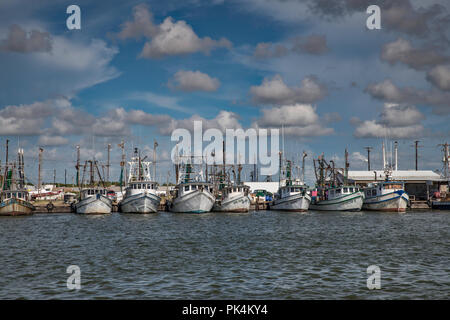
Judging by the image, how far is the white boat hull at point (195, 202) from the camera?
71312 mm

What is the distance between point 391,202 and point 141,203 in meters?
42.6

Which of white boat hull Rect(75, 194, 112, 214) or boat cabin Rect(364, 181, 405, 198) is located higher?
boat cabin Rect(364, 181, 405, 198)

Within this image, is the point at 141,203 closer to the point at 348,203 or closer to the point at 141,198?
the point at 141,198

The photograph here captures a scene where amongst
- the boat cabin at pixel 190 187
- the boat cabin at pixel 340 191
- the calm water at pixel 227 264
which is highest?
the boat cabin at pixel 190 187

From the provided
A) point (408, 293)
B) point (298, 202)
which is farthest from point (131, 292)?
point (298, 202)

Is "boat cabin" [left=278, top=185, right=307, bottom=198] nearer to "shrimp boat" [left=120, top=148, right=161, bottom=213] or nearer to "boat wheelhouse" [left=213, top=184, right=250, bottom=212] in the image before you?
"boat wheelhouse" [left=213, top=184, right=250, bottom=212]

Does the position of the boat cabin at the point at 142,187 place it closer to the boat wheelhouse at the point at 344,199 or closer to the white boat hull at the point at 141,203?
the white boat hull at the point at 141,203

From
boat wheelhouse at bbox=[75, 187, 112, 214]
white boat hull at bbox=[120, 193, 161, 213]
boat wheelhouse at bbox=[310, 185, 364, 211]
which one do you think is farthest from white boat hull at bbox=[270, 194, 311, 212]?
boat wheelhouse at bbox=[75, 187, 112, 214]

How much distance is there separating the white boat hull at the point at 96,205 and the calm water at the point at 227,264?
28714 millimetres

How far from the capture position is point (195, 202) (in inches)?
2825

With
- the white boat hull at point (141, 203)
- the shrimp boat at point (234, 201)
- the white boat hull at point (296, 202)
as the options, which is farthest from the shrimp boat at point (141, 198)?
the white boat hull at point (296, 202)

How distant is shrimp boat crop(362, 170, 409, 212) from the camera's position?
247 feet

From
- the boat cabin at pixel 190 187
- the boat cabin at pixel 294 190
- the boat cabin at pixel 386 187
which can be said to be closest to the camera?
the boat cabin at pixel 190 187

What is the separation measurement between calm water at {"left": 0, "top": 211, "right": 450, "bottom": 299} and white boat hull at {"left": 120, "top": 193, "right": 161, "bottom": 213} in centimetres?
2676
